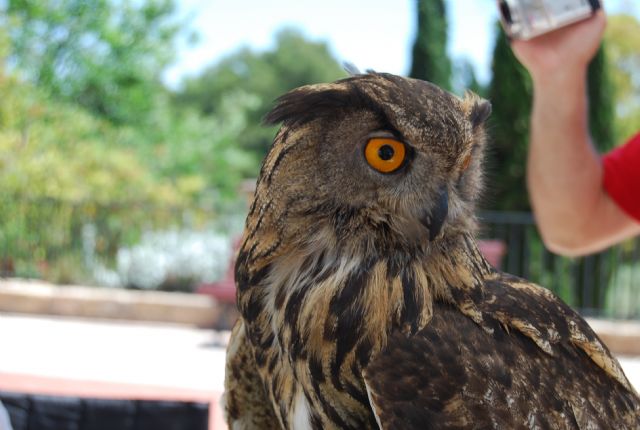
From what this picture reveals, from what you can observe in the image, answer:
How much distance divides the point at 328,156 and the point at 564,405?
640 millimetres

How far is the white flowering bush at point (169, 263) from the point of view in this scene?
8.51m

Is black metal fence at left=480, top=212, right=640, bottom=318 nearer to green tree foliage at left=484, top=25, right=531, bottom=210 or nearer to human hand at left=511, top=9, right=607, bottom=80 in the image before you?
green tree foliage at left=484, top=25, right=531, bottom=210

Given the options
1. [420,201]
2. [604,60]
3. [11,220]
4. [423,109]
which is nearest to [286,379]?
[420,201]

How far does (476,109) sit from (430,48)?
953cm

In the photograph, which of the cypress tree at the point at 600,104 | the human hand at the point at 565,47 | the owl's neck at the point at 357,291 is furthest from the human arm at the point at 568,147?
the cypress tree at the point at 600,104

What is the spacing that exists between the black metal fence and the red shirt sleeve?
5.41 metres

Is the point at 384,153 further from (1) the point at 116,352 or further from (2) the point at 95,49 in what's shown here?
(2) the point at 95,49

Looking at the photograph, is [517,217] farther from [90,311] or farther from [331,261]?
[331,261]

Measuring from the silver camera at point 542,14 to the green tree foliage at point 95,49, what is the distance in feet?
43.3

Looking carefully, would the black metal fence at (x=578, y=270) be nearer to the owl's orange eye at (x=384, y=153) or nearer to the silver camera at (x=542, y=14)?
the silver camera at (x=542, y=14)

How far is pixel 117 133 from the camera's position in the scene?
48.3 ft

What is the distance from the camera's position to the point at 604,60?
9516 millimetres

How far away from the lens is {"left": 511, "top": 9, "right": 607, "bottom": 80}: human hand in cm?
213

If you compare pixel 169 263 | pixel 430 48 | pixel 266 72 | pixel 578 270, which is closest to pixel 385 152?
pixel 169 263
